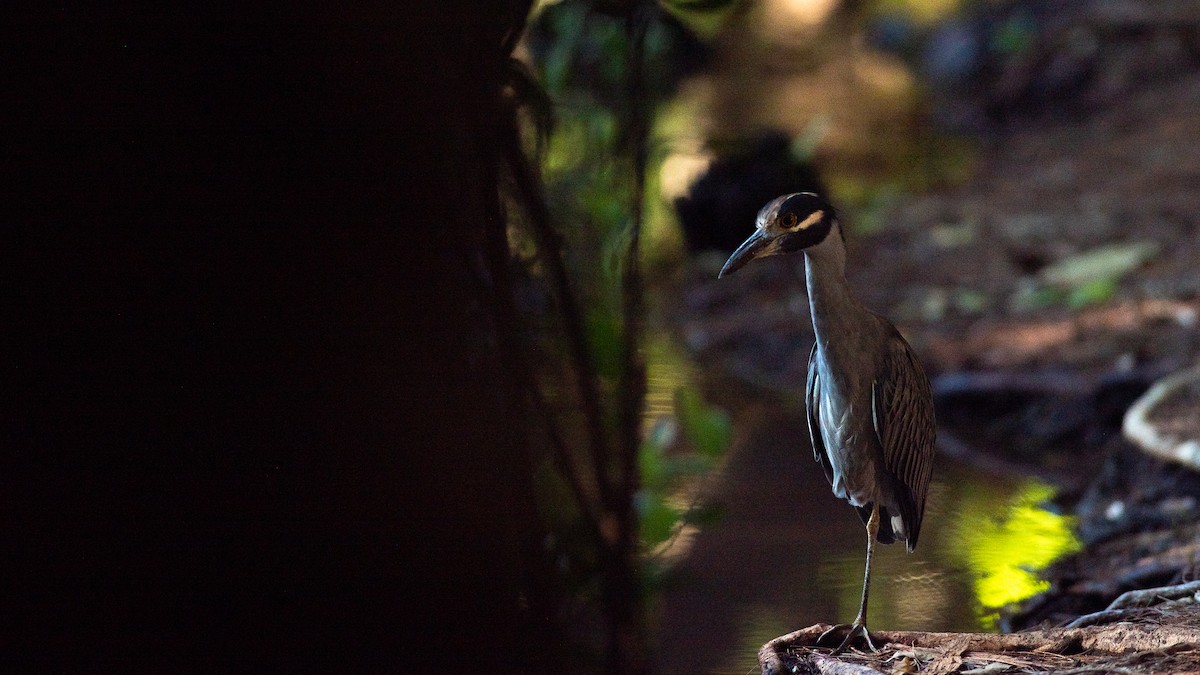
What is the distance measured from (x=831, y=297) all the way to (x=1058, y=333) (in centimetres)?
409

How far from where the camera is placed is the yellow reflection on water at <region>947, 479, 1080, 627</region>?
12.5 ft

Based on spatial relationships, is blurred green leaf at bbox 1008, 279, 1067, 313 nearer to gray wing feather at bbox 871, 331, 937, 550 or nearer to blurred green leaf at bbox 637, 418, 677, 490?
blurred green leaf at bbox 637, 418, 677, 490

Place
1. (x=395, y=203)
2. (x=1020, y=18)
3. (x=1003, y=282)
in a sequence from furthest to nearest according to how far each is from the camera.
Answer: (x=1020, y=18) → (x=1003, y=282) → (x=395, y=203)

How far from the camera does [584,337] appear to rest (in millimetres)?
2754

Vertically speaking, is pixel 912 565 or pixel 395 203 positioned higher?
pixel 395 203

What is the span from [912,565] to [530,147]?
207cm

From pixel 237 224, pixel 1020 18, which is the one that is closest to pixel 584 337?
pixel 237 224

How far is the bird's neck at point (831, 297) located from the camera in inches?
94.5

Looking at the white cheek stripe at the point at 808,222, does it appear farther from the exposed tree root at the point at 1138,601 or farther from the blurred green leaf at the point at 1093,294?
the blurred green leaf at the point at 1093,294

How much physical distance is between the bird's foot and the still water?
0.54 metres

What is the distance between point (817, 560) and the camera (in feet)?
13.6

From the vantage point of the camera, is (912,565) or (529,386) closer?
(529,386)

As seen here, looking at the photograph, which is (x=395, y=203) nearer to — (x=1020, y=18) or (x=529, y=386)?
(x=529, y=386)

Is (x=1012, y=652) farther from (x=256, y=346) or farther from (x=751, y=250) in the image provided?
(x=256, y=346)
